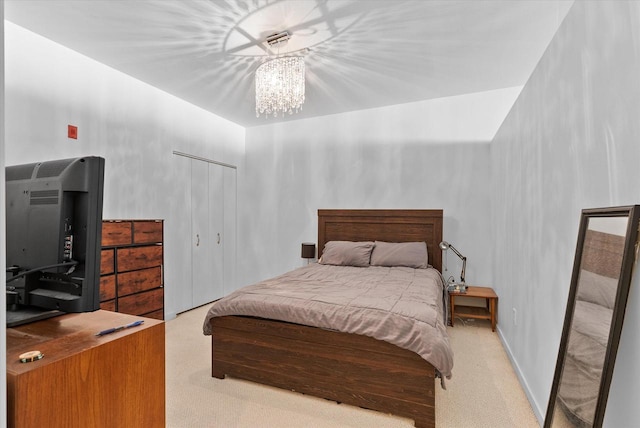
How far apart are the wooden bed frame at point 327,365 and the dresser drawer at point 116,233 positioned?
1.39 meters

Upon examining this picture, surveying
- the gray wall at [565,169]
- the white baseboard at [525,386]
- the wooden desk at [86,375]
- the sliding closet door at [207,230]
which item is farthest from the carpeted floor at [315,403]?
the sliding closet door at [207,230]

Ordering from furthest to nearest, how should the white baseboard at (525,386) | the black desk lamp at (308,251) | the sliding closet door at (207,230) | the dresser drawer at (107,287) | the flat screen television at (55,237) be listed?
the black desk lamp at (308,251)
the sliding closet door at (207,230)
the dresser drawer at (107,287)
the white baseboard at (525,386)
the flat screen television at (55,237)

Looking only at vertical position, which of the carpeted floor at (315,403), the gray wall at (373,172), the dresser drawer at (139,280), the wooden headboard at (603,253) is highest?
the gray wall at (373,172)

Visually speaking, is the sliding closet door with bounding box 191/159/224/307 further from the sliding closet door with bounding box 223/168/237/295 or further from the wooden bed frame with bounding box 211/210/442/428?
the wooden bed frame with bounding box 211/210/442/428

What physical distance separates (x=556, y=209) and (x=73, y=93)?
390 cm

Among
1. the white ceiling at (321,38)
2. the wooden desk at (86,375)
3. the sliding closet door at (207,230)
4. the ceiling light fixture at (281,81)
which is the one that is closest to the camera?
the wooden desk at (86,375)

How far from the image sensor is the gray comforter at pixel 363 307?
1.93m

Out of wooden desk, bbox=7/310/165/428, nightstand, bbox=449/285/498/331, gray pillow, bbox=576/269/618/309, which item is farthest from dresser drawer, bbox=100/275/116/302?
gray pillow, bbox=576/269/618/309

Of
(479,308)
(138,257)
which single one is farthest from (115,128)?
(479,308)

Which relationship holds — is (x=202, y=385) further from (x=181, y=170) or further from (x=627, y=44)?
(x=627, y=44)

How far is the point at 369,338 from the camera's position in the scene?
207 centimetres

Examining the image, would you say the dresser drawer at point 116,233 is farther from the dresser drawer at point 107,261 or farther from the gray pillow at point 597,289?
the gray pillow at point 597,289

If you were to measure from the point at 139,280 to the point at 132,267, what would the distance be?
17 cm

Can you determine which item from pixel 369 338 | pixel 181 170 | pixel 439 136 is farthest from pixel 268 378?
pixel 439 136
